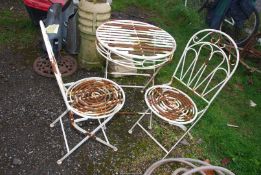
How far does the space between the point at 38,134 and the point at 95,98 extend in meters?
0.97

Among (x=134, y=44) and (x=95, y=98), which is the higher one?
(x=134, y=44)

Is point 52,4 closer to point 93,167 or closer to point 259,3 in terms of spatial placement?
point 93,167

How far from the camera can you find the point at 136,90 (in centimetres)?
454

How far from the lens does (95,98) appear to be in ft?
10.3

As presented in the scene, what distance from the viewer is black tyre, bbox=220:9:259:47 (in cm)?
619

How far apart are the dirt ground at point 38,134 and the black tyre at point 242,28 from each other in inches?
126

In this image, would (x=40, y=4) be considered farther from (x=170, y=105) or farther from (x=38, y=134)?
(x=170, y=105)

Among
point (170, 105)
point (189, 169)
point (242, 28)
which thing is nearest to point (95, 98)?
point (170, 105)

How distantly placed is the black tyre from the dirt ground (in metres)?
3.21

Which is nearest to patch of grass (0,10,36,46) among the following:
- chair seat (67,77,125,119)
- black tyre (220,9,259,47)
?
chair seat (67,77,125,119)

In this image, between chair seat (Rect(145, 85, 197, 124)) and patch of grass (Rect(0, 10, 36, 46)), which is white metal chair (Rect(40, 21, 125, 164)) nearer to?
chair seat (Rect(145, 85, 197, 124))

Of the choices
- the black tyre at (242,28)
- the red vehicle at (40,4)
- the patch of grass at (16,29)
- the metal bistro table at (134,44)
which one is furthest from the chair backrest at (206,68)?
the patch of grass at (16,29)

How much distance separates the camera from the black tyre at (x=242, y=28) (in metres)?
6.19

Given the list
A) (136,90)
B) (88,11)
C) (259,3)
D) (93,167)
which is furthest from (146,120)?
(259,3)
